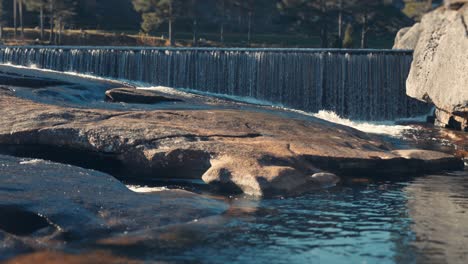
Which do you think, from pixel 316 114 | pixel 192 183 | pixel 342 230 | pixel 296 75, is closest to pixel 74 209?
pixel 342 230

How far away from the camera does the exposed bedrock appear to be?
31.8 metres

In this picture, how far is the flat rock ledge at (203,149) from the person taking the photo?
1905 cm

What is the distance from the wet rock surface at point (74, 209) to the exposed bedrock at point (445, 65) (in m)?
18.1

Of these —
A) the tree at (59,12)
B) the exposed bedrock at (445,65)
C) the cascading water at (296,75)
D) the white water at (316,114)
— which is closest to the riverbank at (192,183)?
the white water at (316,114)

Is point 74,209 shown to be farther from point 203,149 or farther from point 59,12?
point 59,12

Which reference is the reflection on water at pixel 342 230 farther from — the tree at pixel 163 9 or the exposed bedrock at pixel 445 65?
the tree at pixel 163 9

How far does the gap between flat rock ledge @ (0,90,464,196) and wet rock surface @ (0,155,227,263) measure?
237 centimetres

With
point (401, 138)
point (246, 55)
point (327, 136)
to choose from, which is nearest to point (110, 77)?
point (246, 55)

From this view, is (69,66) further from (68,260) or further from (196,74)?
(68,260)

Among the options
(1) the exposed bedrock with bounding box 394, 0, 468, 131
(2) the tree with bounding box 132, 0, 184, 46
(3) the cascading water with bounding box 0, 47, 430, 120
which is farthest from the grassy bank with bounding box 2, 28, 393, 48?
(1) the exposed bedrock with bounding box 394, 0, 468, 131

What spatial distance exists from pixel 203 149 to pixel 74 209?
19.6 feet

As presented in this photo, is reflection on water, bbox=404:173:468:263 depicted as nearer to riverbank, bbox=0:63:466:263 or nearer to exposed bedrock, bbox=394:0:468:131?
riverbank, bbox=0:63:466:263

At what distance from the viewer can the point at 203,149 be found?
20062 millimetres

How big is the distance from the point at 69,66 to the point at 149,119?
18.5 m
